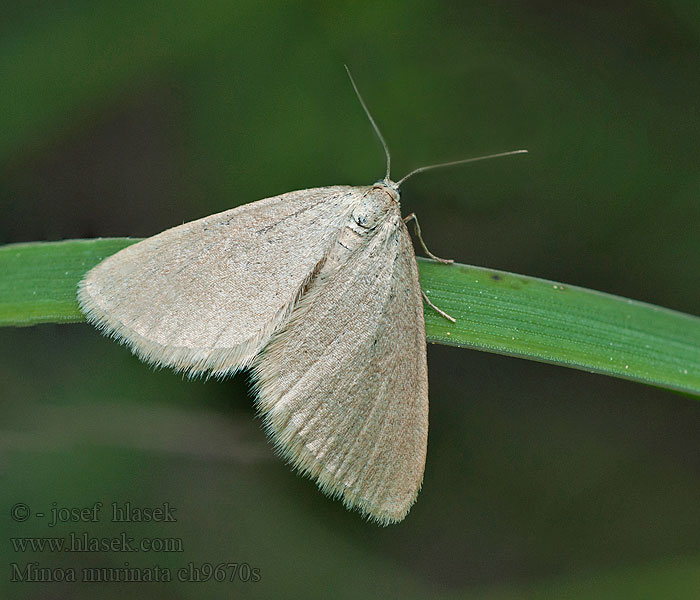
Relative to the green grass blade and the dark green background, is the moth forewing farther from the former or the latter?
the dark green background

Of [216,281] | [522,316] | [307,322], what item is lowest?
[522,316]

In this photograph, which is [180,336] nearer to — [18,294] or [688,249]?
[18,294]

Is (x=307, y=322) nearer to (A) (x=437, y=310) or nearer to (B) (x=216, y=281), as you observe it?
(B) (x=216, y=281)

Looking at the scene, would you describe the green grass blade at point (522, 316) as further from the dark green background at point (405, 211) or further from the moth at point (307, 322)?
the dark green background at point (405, 211)

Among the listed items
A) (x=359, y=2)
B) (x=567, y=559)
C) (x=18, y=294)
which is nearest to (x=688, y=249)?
(x=567, y=559)

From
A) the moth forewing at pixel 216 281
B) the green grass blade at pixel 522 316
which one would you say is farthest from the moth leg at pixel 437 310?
the moth forewing at pixel 216 281

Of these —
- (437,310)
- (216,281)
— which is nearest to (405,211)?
(437,310)

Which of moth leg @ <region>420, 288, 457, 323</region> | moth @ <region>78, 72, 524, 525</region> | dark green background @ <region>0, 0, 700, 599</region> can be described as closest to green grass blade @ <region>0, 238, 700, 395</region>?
moth leg @ <region>420, 288, 457, 323</region>
